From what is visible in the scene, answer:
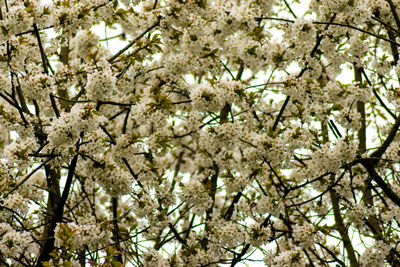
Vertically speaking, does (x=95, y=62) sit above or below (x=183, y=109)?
below

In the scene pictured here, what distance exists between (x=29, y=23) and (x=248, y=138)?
308 centimetres

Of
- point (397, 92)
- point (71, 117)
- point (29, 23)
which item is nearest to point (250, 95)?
point (397, 92)

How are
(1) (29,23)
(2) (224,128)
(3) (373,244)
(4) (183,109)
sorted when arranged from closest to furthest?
(1) (29,23)
(2) (224,128)
(3) (373,244)
(4) (183,109)

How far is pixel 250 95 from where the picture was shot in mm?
6441

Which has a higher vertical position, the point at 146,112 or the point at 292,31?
the point at 292,31

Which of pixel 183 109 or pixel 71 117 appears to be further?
pixel 183 109

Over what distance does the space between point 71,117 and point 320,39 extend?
352 centimetres

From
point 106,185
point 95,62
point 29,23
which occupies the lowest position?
point 106,185

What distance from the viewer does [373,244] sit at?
257 inches

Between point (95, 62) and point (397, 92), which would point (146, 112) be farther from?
point (397, 92)

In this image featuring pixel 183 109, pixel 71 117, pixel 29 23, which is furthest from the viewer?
pixel 183 109

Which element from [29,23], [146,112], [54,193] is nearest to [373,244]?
[146,112]

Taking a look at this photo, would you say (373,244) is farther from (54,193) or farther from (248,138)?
(54,193)

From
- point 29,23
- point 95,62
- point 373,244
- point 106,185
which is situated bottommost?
point 373,244
